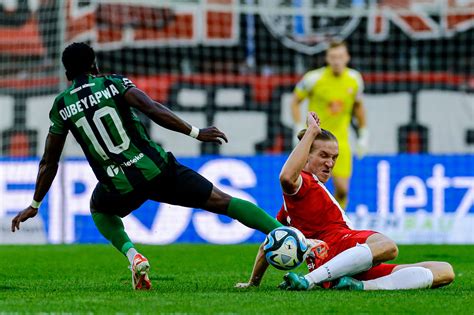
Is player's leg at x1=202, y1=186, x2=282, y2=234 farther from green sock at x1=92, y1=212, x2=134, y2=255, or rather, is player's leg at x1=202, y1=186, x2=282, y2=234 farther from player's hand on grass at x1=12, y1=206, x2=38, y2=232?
player's hand on grass at x1=12, y1=206, x2=38, y2=232

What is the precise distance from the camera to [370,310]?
587 centimetres

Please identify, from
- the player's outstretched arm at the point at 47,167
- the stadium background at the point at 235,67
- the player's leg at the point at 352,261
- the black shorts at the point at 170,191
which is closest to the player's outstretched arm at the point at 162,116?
the black shorts at the point at 170,191

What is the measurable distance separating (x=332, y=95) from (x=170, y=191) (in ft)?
19.2

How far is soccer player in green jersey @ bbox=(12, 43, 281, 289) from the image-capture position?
7.23 meters

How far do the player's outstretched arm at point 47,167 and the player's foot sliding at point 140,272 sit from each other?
0.89 m

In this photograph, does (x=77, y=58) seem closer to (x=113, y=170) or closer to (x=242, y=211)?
(x=113, y=170)

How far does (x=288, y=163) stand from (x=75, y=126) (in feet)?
5.02

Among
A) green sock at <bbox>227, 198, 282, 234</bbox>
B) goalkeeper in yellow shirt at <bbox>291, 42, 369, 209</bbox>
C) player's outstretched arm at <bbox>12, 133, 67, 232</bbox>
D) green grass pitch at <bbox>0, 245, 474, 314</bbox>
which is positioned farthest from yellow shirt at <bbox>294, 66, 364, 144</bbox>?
player's outstretched arm at <bbox>12, 133, 67, 232</bbox>

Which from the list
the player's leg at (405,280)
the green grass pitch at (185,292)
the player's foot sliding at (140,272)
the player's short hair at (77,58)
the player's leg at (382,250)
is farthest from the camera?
the player's short hair at (77,58)

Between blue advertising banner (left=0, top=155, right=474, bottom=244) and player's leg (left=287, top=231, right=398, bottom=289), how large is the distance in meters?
8.08

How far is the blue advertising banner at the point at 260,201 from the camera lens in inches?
586

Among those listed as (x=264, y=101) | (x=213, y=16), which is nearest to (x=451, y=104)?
(x=264, y=101)

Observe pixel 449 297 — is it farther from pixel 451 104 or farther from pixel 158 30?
pixel 158 30

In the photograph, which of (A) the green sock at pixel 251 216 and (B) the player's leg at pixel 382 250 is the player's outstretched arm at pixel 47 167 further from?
(B) the player's leg at pixel 382 250
